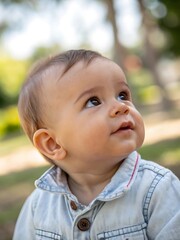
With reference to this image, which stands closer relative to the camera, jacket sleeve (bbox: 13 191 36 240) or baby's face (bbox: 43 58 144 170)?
baby's face (bbox: 43 58 144 170)

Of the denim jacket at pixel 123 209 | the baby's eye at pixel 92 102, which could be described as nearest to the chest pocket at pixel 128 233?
the denim jacket at pixel 123 209

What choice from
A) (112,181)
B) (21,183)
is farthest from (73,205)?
(21,183)

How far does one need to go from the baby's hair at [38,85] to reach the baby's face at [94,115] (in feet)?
0.16

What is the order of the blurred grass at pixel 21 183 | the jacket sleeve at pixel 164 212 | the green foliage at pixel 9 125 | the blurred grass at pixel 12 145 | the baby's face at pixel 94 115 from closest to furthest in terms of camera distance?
the jacket sleeve at pixel 164 212, the baby's face at pixel 94 115, the blurred grass at pixel 21 183, the blurred grass at pixel 12 145, the green foliage at pixel 9 125

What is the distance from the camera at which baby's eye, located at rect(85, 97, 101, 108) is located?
1.97m

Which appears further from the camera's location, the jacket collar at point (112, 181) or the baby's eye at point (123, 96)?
the baby's eye at point (123, 96)

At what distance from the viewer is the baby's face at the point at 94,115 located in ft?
6.28

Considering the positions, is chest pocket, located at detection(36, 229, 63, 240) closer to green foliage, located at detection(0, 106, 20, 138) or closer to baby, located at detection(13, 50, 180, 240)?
baby, located at detection(13, 50, 180, 240)

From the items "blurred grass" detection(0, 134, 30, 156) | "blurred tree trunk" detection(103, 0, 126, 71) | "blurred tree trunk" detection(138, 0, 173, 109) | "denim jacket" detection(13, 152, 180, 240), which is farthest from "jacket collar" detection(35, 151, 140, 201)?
"blurred tree trunk" detection(138, 0, 173, 109)

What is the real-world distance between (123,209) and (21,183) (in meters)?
5.26

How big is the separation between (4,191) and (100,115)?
502 centimetres

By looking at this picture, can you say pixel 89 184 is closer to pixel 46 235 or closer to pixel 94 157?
pixel 94 157

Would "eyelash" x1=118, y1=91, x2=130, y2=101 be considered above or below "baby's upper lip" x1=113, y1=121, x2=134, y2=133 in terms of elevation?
above

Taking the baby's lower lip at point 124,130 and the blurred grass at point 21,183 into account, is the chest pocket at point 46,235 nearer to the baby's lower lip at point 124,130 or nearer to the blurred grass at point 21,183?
the baby's lower lip at point 124,130
